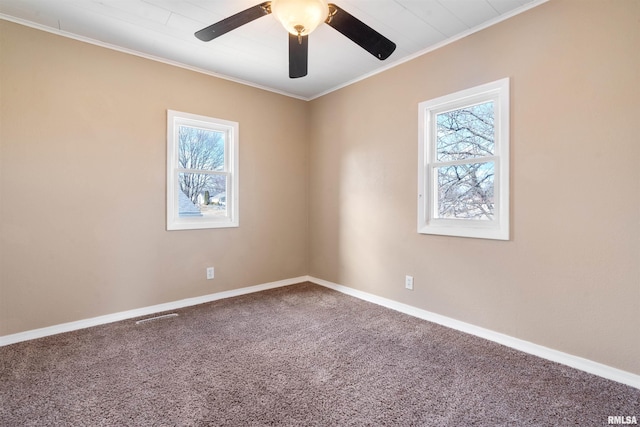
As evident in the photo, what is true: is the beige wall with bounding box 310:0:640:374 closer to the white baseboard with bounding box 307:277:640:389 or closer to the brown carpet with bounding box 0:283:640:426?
the white baseboard with bounding box 307:277:640:389

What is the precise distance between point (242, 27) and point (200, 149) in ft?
4.78

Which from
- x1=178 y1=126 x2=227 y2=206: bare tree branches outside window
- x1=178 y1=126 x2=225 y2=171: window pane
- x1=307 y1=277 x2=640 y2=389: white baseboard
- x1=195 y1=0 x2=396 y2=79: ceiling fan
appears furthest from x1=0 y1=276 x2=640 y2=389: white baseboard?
x1=195 y1=0 x2=396 y2=79: ceiling fan

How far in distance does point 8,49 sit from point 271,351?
10.4 feet

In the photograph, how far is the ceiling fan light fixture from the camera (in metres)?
1.70

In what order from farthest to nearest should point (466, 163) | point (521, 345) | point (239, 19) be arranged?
1. point (466, 163)
2. point (521, 345)
3. point (239, 19)

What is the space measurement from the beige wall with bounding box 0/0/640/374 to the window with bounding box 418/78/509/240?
9cm

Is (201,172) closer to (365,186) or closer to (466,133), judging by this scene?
(365,186)

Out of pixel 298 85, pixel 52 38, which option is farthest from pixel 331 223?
pixel 52 38

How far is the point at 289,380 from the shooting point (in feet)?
6.45

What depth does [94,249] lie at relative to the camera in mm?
2814

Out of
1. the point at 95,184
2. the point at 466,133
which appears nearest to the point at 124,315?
the point at 95,184

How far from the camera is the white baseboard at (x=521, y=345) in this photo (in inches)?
76.4

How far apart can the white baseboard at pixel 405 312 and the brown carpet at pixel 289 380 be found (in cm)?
8

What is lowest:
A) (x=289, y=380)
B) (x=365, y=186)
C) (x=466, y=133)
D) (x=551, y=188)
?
(x=289, y=380)
